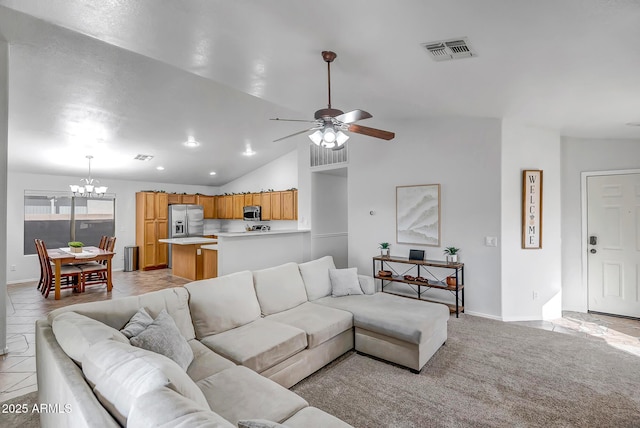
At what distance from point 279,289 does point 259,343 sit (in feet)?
3.08

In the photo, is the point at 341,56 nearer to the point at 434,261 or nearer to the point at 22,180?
the point at 434,261

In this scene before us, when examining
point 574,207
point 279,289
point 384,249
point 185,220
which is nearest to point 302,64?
point 279,289

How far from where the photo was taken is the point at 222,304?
8.96ft

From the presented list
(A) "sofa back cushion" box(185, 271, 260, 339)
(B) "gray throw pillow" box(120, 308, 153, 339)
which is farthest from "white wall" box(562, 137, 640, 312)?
(B) "gray throw pillow" box(120, 308, 153, 339)

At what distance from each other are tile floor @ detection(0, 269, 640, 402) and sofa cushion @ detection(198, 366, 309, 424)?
2.04 metres

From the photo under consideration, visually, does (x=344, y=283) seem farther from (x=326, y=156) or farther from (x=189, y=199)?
(x=189, y=199)

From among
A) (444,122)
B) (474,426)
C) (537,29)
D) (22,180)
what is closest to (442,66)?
(537,29)

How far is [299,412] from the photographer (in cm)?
160

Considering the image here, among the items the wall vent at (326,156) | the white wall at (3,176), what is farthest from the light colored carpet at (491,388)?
the wall vent at (326,156)

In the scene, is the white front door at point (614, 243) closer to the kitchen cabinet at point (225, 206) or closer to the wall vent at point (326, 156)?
the wall vent at point (326, 156)

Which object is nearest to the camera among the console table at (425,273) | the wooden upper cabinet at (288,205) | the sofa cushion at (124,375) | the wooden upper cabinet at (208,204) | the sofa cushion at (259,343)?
the sofa cushion at (124,375)

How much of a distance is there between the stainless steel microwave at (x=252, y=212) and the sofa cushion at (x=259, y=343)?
568cm

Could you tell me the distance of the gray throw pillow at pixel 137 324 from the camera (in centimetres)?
198

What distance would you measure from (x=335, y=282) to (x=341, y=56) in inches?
102
